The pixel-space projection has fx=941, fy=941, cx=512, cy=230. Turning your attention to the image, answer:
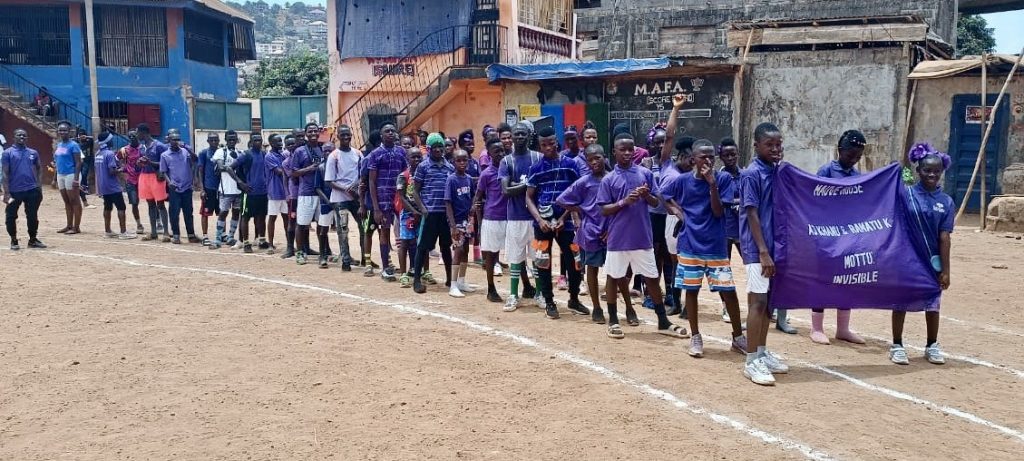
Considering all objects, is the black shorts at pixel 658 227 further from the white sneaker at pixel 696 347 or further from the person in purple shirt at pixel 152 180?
the person in purple shirt at pixel 152 180

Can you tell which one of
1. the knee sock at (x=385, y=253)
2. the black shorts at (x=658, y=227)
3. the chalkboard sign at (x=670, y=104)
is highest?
the chalkboard sign at (x=670, y=104)

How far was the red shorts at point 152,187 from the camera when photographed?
15.2m

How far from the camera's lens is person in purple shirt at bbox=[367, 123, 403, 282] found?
36.3ft

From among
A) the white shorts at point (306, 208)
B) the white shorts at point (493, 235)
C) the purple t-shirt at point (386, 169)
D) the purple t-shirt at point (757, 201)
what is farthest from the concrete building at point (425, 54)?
the purple t-shirt at point (757, 201)

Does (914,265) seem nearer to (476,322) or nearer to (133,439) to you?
(476,322)

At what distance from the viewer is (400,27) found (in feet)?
82.5

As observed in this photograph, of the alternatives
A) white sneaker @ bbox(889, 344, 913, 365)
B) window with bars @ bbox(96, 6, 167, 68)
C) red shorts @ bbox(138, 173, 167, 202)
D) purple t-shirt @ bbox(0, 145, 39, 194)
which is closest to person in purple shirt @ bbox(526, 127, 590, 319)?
white sneaker @ bbox(889, 344, 913, 365)

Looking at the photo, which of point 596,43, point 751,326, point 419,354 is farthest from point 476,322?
point 596,43

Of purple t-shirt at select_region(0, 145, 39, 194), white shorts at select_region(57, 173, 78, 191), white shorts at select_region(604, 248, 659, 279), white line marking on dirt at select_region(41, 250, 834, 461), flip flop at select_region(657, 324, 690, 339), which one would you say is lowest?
white line marking on dirt at select_region(41, 250, 834, 461)

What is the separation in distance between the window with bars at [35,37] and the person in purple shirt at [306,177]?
20468mm

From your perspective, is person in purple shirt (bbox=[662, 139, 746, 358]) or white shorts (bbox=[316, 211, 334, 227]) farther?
white shorts (bbox=[316, 211, 334, 227])

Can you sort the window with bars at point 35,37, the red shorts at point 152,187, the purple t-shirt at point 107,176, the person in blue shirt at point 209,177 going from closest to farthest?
1. the person in blue shirt at point 209,177
2. the red shorts at point 152,187
3. the purple t-shirt at point 107,176
4. the window with bars at point 35,37

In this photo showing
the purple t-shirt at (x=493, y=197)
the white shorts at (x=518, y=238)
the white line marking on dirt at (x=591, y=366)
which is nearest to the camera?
the white line marking on dirt at (x=591, y=366)

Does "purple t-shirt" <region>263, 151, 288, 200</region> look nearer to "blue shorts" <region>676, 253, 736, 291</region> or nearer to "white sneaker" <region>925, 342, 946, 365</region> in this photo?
"blue shorts" <region>676, 253, 736, 291</region>
